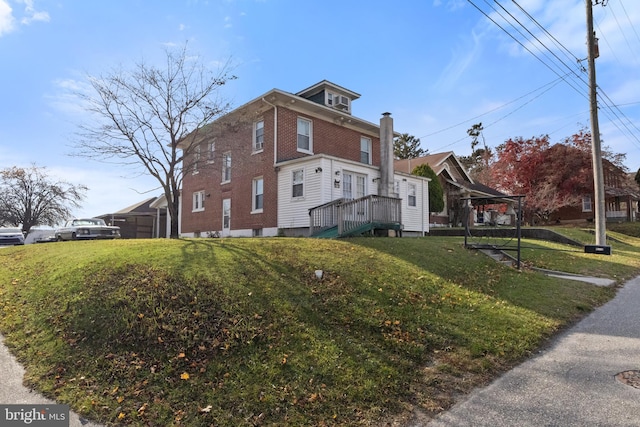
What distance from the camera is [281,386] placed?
12.2 ft

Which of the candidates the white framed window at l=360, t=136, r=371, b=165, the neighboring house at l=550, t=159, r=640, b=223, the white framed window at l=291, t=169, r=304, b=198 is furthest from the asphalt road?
the neighboring house at l=550, t=159, r=640, b=223

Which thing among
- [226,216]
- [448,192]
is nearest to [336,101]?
[226,216]

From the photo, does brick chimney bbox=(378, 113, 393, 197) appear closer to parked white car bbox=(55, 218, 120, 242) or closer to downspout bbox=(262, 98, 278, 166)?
downspout bbox=(262, 98, 278, 166)

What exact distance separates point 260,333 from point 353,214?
968cm

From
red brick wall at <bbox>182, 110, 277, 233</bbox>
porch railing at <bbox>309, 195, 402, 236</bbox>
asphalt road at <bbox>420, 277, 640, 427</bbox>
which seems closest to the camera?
asphalt road at <bbox>420, 277, 640, 427</bbox>

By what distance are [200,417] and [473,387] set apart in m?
2.70

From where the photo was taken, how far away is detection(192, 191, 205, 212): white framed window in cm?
2238

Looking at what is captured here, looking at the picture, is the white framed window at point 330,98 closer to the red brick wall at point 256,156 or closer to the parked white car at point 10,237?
the red brick wall at point 256,156

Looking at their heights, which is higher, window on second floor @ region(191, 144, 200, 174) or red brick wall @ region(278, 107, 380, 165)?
Result: red brick wall @ region(278, 107, 380, 165)

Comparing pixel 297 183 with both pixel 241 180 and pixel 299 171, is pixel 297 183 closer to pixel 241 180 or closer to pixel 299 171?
pixel 299 171

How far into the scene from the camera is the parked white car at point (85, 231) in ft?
55.4

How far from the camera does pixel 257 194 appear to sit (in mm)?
18312

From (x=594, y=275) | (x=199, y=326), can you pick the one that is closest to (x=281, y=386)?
(x=199, y=326)

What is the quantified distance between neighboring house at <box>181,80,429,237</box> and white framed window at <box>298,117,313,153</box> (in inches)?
1.8
